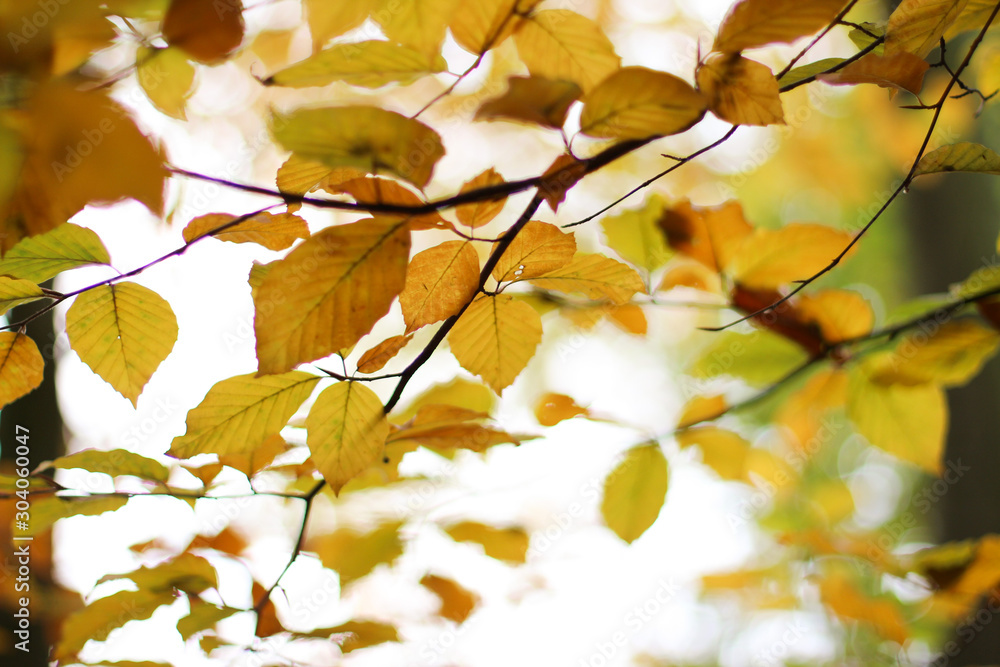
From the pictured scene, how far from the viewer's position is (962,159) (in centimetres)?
42

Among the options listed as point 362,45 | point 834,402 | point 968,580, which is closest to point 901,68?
point 362,45

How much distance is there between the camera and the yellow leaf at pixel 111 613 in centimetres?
56

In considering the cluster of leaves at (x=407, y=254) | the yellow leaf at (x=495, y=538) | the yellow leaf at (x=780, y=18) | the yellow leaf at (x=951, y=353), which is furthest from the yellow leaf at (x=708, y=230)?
the yellow leaf at (x=495, y=538)

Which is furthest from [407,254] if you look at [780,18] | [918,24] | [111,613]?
[111,613]

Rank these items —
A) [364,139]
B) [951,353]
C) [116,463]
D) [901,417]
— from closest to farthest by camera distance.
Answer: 1. [364,139]
2. [116,463]
3. [951,353]
4. [901,417]

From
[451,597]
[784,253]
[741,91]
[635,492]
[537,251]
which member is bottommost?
[451,597]

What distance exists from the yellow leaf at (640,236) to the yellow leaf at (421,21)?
0.40 m

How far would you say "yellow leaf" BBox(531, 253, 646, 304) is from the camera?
46cm

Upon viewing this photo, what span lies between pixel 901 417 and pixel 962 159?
0.46m

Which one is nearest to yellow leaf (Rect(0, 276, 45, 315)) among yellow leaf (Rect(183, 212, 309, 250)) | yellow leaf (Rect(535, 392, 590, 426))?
yellow leaf (Rect(183, 212, 309, 250))

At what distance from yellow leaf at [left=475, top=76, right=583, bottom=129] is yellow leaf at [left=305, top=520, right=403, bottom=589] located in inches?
24.7

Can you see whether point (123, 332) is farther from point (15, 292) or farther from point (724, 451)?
point (724, 451)

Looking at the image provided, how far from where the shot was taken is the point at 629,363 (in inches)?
173

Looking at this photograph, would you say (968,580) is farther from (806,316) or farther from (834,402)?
(806,316)
